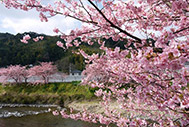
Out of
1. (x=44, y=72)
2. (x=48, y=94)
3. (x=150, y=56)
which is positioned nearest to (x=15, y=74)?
(x=44, y=72)

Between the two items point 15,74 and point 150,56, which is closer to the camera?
point 150,56

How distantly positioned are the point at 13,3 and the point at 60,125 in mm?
9088

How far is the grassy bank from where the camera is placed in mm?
19172

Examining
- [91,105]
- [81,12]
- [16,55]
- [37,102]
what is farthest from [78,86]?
[16,55]

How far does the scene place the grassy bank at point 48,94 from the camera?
62.9 feet

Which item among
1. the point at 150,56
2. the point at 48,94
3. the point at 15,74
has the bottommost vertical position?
the point at 48,94

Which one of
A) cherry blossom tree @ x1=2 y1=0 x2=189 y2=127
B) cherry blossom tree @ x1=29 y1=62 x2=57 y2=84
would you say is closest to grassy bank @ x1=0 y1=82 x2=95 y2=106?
cherry blossom tree @ x1=29 y1=62 x2=57 y2=84

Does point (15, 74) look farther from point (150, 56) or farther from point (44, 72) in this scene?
point (150, 56)

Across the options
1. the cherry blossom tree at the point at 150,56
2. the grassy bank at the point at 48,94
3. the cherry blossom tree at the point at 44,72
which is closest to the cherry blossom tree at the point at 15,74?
the grassy bank at the point at 48,94

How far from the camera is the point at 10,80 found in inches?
1177

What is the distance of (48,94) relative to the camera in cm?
2177

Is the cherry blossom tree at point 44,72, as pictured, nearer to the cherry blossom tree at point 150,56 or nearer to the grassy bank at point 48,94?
the grassy bank at point 48,94

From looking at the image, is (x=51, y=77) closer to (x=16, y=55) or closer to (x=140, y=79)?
(x=16, y=55)

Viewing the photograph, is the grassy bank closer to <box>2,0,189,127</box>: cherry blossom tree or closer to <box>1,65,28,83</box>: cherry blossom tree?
<box>1,65,28,83</box>: cherry blossom tree
